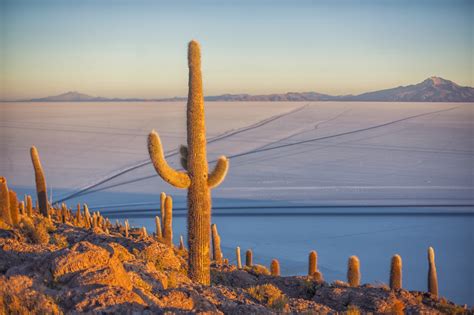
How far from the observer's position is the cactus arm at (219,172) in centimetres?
1061

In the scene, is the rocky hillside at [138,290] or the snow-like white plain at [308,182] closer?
the rocky hillside at [138,290]

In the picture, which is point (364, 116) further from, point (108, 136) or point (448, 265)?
point (448, 265)

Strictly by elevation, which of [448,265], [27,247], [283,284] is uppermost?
[27,247]

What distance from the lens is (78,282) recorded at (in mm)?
6535

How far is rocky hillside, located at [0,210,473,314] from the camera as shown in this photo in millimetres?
6012

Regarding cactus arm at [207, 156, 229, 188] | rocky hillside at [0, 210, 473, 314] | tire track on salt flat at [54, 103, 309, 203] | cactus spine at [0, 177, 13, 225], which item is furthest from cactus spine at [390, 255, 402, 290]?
tire track on salt flat at [54, 103, 309, 203]

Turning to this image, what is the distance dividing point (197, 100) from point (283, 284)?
14.6ft

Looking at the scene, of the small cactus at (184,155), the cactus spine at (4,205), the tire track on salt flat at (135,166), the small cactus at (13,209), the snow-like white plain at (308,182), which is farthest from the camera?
the tire track on salt flat at (135,166)

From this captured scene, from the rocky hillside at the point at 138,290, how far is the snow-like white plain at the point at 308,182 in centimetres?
888

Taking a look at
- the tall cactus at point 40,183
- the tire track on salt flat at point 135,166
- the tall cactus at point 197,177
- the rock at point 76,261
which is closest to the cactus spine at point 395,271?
the tall cactus at point 197,177

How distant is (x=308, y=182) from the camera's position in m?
42.6

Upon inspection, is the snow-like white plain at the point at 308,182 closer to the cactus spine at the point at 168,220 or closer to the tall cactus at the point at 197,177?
the cactus spine at the point at 168,220

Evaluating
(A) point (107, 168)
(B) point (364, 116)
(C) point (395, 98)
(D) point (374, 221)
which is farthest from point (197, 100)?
(C) point (395, 98)

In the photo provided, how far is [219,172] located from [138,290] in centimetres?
417
